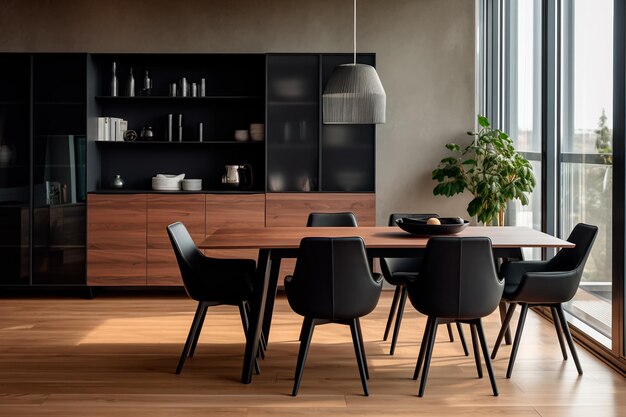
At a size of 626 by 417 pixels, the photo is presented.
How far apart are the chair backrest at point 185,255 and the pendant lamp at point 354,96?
1123 mm

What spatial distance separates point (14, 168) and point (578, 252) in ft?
15.6

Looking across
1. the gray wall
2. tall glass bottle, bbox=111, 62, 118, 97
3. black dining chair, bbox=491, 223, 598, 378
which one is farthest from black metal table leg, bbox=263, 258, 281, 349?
tall glass bottle, bbox=111, 62, 118, 97

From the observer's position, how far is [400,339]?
5.04m

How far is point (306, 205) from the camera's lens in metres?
6.65

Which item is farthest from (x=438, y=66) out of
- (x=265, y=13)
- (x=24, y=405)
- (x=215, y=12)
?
(x=24, y=405)

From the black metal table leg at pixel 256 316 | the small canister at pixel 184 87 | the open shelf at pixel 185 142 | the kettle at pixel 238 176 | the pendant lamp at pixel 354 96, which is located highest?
the small canister at pixel 184 87

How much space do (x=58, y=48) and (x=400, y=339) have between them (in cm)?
433

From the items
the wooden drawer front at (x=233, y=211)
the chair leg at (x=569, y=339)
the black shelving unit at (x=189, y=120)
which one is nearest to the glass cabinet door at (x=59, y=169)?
the black shelving unit at (x=189, y=120)

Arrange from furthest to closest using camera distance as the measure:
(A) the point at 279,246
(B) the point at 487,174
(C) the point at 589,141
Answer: (B) the point at 487,174, (C) the point at 589,141, (A) the point at 279,246

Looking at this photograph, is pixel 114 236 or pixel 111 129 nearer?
pixel 114 236

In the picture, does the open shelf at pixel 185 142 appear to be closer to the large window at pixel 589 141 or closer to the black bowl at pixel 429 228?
the black bowl at pixel 429 228

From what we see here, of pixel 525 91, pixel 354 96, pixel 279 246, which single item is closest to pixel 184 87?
pixel 354 96

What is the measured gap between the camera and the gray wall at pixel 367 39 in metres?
7.00

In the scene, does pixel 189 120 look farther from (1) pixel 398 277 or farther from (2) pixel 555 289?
(2) pixel 555 289
